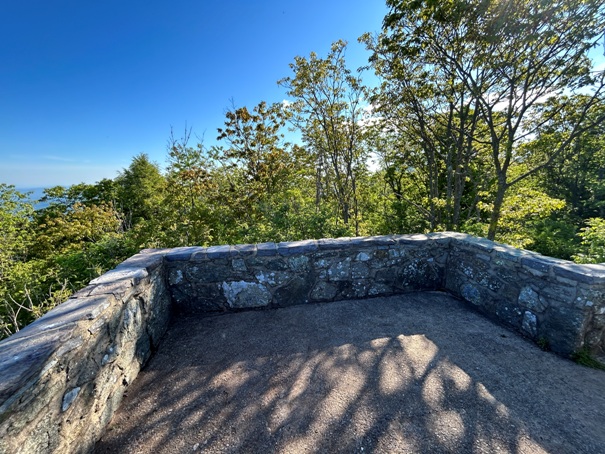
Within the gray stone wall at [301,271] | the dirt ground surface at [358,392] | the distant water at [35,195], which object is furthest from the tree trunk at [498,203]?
the distant water at [35,195]

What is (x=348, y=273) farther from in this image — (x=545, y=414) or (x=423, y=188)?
(x=423, y=188)

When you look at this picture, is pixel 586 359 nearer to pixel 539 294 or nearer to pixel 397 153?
pixel 539 294

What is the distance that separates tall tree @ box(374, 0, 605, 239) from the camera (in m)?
3.24

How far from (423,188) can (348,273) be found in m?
6.28

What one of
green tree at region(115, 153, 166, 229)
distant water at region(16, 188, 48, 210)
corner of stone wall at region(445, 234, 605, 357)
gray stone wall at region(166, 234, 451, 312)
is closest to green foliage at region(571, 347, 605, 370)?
corner of stone wall at region(445, 234, 605, 357)

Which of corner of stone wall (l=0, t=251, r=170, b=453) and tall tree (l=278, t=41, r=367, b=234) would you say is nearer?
corner of stone wall (l=0, t=251, r=170, b=453)

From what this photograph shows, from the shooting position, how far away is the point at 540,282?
208 centimetres

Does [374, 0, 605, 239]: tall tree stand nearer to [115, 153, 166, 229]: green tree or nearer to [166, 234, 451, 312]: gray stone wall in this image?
[166, 234, 451, 312]: gray stone wall

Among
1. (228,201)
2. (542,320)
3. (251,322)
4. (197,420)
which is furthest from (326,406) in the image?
(228,201)

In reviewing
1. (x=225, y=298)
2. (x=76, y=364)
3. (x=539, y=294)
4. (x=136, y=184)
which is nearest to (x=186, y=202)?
(x=225, y=298)

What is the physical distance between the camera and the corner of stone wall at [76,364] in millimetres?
979

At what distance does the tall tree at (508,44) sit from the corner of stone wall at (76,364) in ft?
15.6

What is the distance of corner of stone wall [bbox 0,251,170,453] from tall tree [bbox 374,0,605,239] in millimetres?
4770

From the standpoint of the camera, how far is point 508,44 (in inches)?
142
